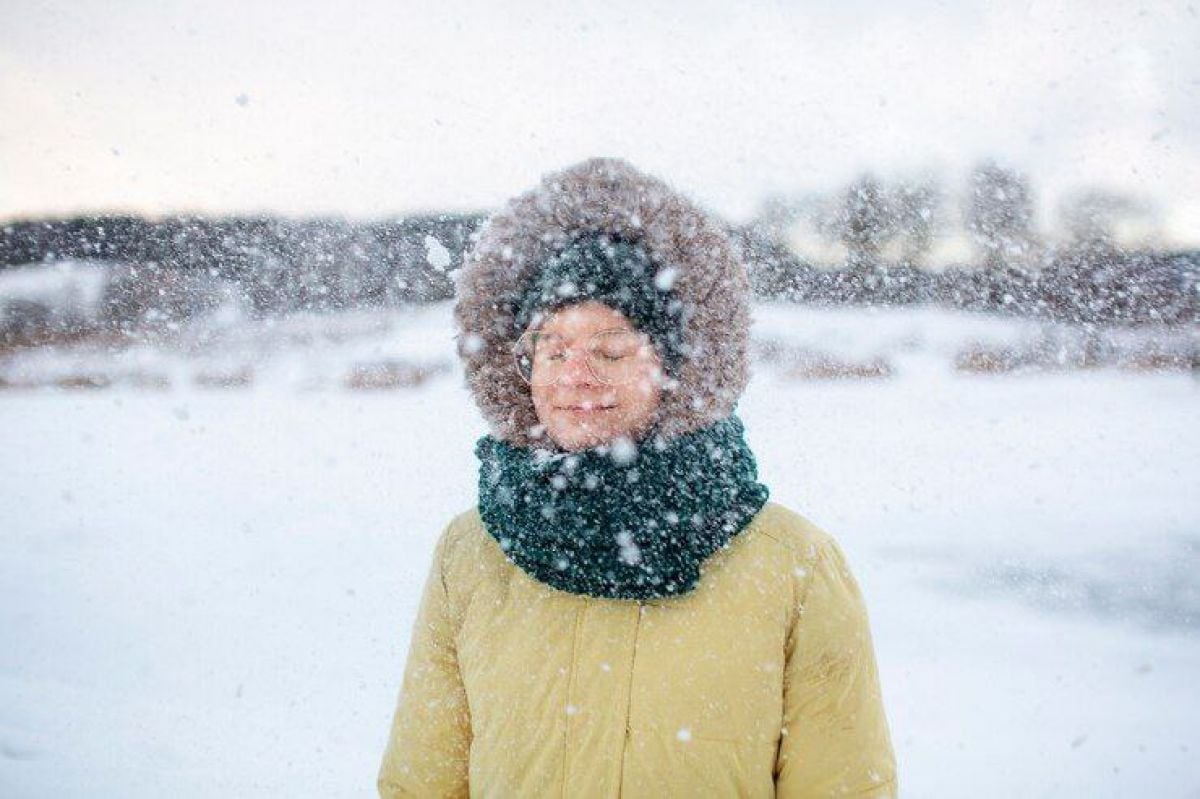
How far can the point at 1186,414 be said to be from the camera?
768 centimetres

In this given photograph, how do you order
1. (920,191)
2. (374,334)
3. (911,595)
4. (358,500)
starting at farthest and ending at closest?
(920,191), (374,334), (358,500), (911,595)

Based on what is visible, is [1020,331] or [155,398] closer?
[155,398]

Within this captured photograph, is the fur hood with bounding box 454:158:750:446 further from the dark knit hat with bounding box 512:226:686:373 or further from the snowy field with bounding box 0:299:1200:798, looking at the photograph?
the snowy field with bounding box 0:299:1200:798

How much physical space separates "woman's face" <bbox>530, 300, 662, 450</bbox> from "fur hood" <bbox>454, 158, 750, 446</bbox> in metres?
0.05

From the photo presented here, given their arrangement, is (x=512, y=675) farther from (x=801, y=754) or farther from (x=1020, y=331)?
(x=1020, y=331)

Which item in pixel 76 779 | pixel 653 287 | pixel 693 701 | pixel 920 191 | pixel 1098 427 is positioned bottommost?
pixel 76 779

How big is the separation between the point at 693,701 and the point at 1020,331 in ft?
37.3

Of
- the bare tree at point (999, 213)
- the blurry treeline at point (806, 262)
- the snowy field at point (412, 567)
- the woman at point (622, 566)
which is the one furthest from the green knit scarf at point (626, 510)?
the bare tree at point (999, 213)

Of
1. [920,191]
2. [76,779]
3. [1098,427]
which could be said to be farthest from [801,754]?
[920,191]

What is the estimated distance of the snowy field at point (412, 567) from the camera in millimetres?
2713

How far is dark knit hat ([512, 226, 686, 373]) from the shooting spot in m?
1.28

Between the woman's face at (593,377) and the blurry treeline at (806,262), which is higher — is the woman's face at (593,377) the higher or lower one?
the lower one

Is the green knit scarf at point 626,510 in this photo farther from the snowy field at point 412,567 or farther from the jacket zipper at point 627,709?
the snowy field at point 412,567

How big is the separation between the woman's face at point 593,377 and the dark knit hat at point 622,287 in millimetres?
16
